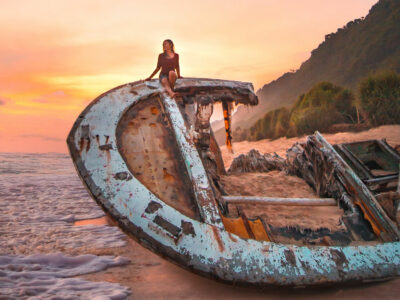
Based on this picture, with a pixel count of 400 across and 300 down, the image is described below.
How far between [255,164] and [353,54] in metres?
36.0

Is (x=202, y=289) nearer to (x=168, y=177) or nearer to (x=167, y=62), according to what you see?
(x=168, y=177)

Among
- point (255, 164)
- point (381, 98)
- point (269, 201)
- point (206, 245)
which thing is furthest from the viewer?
point (381, 98)

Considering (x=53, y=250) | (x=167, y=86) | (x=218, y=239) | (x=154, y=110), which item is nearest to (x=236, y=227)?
(x=218, y=239)

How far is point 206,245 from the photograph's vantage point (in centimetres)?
188

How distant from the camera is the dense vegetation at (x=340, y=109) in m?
11.9

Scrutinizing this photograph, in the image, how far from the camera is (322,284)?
1805mm

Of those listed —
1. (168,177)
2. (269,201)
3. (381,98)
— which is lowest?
(269,201)

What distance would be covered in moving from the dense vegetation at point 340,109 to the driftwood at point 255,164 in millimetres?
7538

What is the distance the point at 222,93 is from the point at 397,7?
124 feet

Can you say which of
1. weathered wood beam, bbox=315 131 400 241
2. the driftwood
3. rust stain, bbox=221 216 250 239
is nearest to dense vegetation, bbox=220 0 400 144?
the driftwood

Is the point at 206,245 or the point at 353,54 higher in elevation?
the point at 353,54

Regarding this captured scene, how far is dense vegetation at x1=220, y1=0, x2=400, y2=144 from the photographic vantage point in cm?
3017

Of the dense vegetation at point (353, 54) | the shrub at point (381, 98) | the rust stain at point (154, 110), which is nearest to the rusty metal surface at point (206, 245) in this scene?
the rust stain at point (154, 110)

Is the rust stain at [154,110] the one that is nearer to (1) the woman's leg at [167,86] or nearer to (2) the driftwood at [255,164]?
(1) the woman's leg at [167,86]
